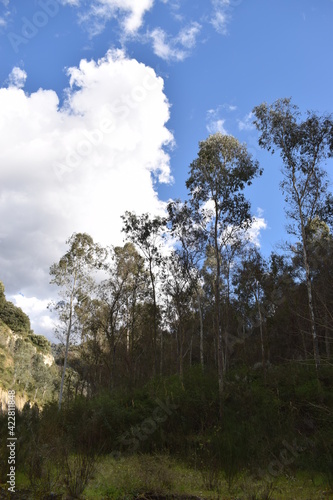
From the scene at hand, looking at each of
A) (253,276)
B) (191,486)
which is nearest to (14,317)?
(253,276)

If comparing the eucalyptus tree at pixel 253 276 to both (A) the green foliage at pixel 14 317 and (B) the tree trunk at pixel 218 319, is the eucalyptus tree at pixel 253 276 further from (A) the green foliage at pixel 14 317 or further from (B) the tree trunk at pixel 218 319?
(A) the green foliage at pixel 14 317

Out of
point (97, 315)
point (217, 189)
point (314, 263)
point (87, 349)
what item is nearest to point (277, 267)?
point (314, 263)

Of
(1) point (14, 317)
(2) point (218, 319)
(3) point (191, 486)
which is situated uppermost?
(1) point (14, 317)

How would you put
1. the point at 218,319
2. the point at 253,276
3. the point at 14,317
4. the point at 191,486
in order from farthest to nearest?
1. the point at 14,317
2. the point at 253,276
3. the point at 218,319
4. the point at 191,486

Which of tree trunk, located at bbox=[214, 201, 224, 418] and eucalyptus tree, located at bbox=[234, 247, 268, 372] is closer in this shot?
tree trunk, located at bbox=[214, 201, 224, 418]

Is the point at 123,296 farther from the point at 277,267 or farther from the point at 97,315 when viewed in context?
the point at 277,267

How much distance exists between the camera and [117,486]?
23.0 feet

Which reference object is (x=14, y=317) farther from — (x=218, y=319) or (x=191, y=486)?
(x=191, y=486)

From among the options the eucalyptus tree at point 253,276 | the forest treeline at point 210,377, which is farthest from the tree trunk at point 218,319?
the eucalyptus tree at point 253,276

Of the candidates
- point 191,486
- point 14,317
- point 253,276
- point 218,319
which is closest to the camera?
point 191,486

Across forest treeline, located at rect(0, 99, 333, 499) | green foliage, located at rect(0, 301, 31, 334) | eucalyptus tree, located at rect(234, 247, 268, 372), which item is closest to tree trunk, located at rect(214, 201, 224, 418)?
forest treeline, located at rect(0, 99, 333, 499)

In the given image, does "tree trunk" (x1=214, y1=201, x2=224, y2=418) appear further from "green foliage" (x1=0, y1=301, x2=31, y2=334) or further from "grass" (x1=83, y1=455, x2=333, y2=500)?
"green foliage" (x1=0, y1=301, x2=31, y2=334)

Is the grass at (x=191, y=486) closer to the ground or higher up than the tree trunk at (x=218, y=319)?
closer to the ground

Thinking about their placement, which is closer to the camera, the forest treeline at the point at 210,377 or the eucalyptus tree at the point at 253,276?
the forest treeline at the point at 210,377
